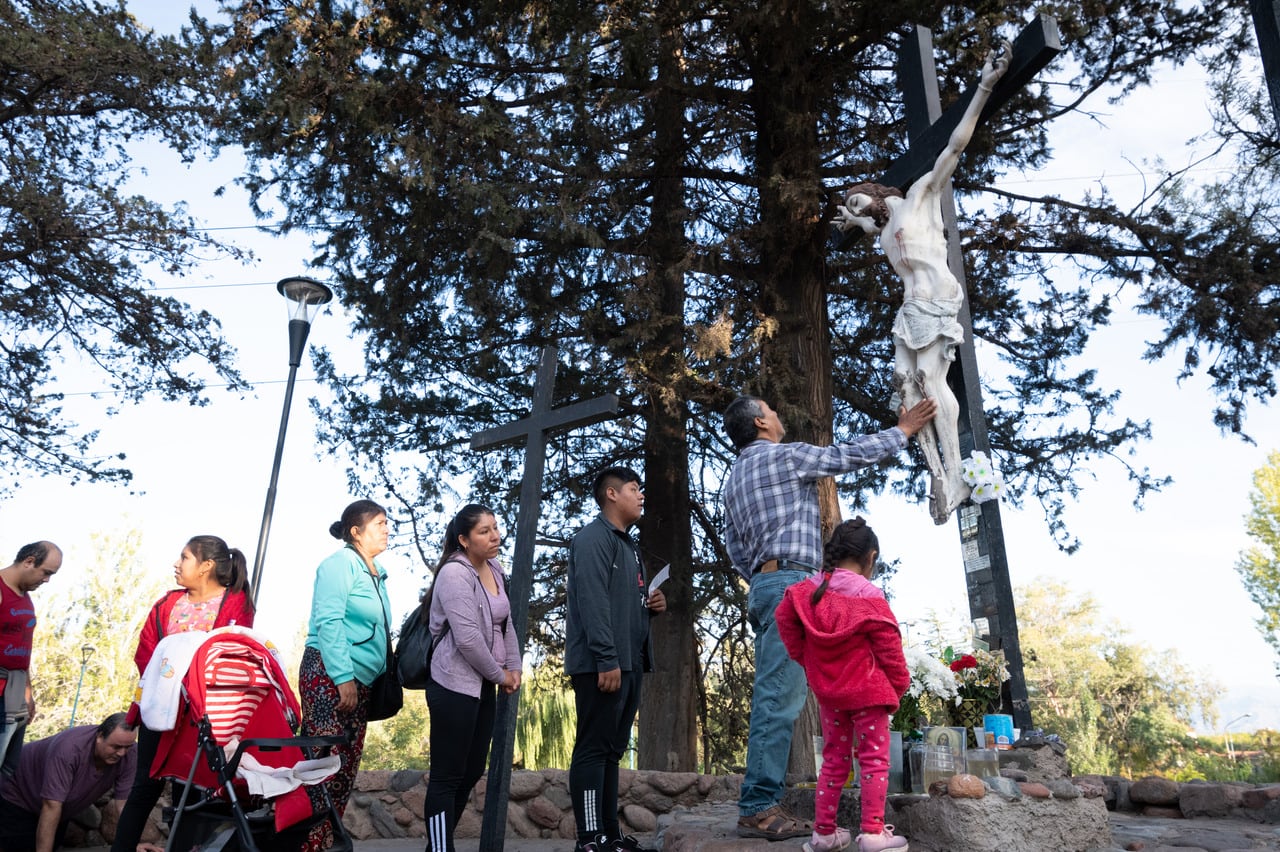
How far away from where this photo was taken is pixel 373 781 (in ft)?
21.1

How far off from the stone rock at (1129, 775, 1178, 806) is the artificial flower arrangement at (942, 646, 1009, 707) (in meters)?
2.36

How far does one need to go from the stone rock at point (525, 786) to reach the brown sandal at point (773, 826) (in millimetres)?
2895

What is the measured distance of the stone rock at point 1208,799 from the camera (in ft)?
18.3

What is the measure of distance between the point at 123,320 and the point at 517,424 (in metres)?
6.09

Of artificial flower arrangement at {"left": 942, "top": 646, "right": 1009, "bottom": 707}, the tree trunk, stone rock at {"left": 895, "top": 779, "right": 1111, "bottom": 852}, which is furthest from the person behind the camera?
the tree trunk

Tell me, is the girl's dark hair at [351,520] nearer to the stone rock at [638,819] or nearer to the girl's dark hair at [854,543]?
the girl's dark hair at [854,543]

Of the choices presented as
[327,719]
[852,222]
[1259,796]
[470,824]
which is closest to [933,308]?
[852,222]

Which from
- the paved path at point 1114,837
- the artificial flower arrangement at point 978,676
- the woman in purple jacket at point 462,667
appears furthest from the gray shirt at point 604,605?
the artificial flower arrangement at point 978,676

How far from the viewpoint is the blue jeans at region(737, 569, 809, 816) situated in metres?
3.75

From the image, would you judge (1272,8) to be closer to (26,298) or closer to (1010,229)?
(1010,229)

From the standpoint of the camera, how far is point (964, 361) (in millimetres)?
5094

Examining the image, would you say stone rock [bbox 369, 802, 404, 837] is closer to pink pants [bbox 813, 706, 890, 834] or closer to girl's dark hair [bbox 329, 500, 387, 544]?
girl's dark hair [bbox 329, 500, 387, 544]

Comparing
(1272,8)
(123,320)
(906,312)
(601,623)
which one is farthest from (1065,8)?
(123,320)

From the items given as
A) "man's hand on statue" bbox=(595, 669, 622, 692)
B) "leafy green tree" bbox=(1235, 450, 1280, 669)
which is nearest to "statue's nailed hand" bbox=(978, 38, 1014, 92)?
"man's hand on statue" bbox=(595, 669, 622, 692)
